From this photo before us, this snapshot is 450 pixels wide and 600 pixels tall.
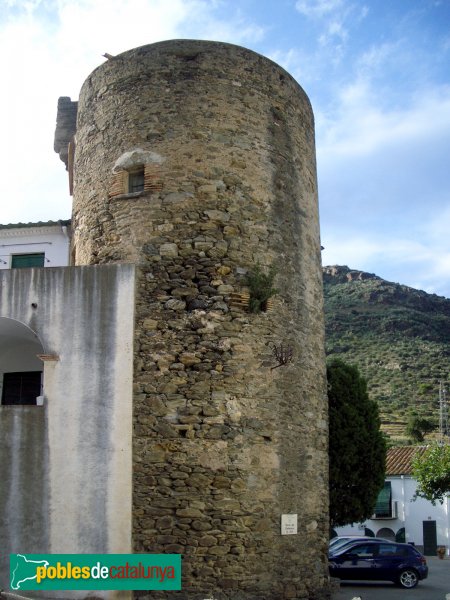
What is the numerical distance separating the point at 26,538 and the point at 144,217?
18.1 ft

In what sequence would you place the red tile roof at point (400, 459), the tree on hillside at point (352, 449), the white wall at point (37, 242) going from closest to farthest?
the tree on hillside at point (352, 449)
the white wall at point (37, 242)
the red tile roof at point (400, 459)

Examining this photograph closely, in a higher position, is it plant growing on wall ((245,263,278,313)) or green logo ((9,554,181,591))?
plant growing on wall ((245,263,278,313))

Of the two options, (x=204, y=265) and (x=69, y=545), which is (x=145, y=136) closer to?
(x=204, y=265)

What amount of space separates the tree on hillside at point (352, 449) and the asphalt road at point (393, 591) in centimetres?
159

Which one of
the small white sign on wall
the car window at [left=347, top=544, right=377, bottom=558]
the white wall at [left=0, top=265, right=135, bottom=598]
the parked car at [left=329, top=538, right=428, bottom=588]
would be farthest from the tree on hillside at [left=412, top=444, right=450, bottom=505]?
the white wall at [left=0, top=265, right=135, bottom=598]

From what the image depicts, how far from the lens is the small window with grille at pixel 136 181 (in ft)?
41.8

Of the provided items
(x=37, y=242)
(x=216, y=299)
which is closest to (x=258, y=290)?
(x=216, y=299)

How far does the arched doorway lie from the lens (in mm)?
14617

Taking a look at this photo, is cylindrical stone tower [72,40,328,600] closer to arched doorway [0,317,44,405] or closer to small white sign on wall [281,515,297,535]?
small white sign on wall [281,515,297,535]

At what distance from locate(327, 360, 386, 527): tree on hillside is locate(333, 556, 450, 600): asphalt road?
1589 millimetres

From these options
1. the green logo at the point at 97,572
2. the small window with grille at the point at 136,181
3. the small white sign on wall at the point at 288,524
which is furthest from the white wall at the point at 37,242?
the small white sign on wall at the point at 288,524

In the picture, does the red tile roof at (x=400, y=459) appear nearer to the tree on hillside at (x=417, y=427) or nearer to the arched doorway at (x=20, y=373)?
the tree on hillside at (x=417, y=427)

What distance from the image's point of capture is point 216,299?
11922 mm

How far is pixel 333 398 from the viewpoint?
14.8 meters
